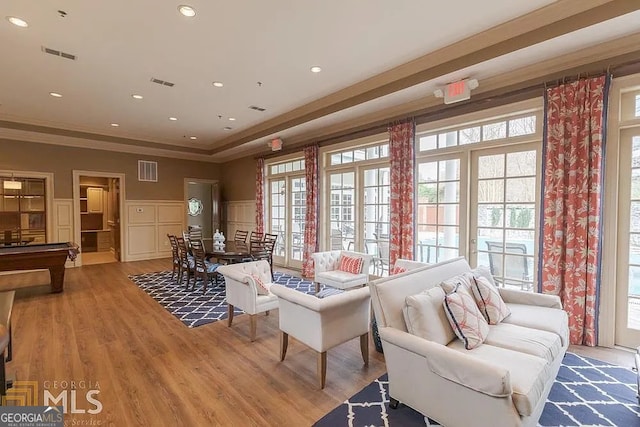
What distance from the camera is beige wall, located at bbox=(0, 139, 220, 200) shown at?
6.79 metres

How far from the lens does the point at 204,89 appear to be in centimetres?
475

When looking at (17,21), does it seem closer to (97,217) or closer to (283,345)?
(283,345)

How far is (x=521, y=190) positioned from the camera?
3.74m

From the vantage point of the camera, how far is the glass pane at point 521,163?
12.0 feet

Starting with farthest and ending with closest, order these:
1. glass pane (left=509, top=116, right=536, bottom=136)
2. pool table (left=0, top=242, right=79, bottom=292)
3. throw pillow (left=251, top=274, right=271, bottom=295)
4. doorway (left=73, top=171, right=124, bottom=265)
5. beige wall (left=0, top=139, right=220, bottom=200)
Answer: doorway (left=73, top=171, right=124, bottom=265) < beige wall (left=0, top=139, right=220, bottom=200) < pool table (left=0, top=242, right=79, bottom=292) < glass pane (left=509, top=116, right=536, bottom=136) < throw pillow (left=251, top=274, right=271, bottom=295)

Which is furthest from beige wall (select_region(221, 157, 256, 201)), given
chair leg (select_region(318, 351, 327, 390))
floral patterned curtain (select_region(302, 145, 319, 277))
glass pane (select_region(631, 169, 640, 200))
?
glass pane (select_region(631, 169, 640, 200))

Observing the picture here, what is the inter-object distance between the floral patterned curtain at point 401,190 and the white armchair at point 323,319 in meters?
2.10

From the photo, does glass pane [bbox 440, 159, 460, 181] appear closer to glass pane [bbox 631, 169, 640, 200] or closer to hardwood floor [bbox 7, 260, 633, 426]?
glass pane [bbox 631, 169, 640, 200]

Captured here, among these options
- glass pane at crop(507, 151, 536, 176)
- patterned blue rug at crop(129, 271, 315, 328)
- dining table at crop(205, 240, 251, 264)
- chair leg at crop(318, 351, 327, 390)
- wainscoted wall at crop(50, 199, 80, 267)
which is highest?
glass pane at crop(507, 151, 536, 176)

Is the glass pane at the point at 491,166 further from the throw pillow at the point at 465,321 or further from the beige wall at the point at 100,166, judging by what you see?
the beige wall at the point at 100,166

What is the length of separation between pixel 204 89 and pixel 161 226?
552 centimetres

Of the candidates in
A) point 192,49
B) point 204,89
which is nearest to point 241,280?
point 192,49

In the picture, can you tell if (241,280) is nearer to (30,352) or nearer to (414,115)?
(30,352)

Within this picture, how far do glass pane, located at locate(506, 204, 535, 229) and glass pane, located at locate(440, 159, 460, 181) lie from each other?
2.72 ft
